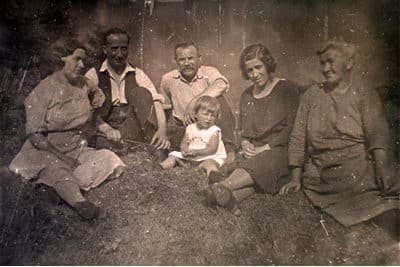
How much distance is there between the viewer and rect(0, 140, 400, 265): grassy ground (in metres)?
3.06

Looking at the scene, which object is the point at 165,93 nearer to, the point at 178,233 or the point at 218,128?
the point at 218,128

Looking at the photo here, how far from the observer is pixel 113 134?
3.18 m

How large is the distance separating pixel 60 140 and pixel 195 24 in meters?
1.24

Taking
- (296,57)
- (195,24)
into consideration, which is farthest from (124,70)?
(296,57)

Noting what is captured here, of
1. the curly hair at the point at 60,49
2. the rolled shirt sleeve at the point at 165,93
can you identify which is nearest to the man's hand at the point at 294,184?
the rolled shirt sleeve at the point at 165,93

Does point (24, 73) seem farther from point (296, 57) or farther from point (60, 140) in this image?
point (296, 57)

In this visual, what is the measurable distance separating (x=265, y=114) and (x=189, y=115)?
533 millimetres

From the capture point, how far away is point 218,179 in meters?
3.12

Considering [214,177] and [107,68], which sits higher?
[107,68]

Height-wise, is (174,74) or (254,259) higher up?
(174,74)

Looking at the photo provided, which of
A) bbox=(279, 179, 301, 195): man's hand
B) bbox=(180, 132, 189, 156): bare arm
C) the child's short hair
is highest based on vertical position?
the child's short hair

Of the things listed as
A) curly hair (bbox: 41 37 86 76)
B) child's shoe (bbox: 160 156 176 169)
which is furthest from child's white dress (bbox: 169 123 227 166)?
curly hair (bbox: 41 37 86 76)

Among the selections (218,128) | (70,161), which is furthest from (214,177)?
(70,161)

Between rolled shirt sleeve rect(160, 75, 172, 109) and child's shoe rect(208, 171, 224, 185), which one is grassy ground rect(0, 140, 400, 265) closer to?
child's shoe rect(208, 171, 224, 185)
